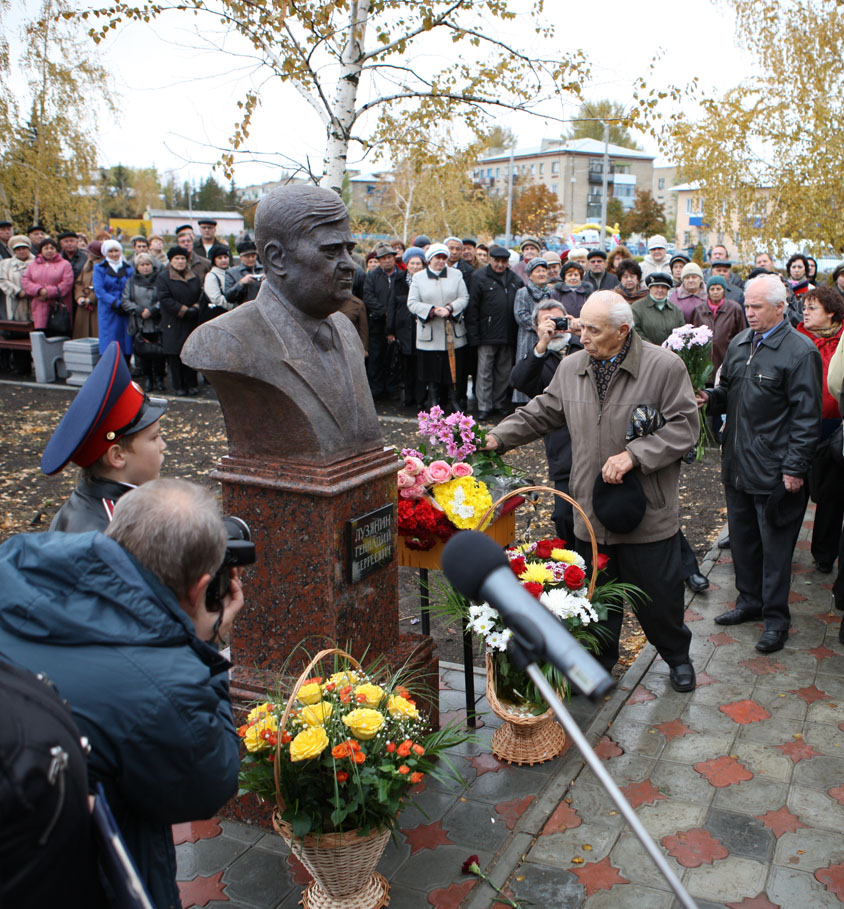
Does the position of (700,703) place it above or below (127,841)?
below

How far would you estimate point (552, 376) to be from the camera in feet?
18.7

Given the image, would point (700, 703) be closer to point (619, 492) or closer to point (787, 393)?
point (619, 492)

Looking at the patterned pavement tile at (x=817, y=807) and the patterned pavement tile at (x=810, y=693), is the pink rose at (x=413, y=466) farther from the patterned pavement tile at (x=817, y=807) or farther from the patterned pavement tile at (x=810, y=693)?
the patterned pavement tile at (x=810, y=693)

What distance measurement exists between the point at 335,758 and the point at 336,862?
0.37 meters

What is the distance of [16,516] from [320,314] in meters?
5.18

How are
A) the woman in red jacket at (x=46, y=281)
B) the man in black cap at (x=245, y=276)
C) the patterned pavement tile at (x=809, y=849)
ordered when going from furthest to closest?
1. the woman in red jacket at (x=46, y=281)
2. the man in black cap at (x=245, y=276)
3. the patterned pavement tile at (x=809, y=849)

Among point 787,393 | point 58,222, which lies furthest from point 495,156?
point 787,393

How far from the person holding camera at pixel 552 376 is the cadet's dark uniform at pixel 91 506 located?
9.87ft

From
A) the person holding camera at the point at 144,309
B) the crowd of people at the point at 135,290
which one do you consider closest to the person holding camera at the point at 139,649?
the crowd of people at the point at 135,290

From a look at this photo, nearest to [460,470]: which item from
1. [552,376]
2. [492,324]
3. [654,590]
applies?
[654,590]

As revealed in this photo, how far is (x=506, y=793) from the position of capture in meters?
3.86

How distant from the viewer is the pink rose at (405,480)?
4391 mm

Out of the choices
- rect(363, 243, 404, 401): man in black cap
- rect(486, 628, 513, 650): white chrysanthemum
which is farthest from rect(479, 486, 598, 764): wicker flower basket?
rect(363, 243, 404, 401): man in black cap

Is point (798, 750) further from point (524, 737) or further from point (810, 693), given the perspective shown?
point (524, 737)
